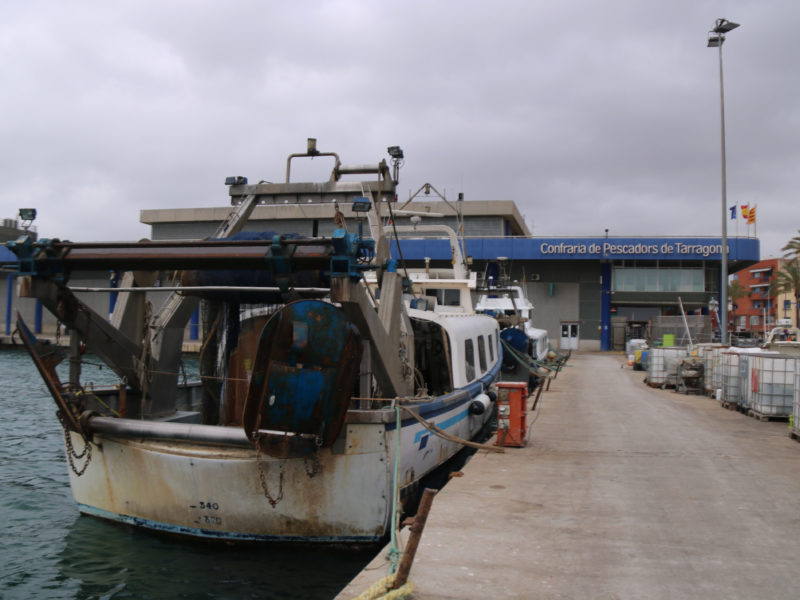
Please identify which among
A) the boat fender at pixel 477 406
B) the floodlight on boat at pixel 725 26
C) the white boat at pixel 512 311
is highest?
the floodlight on boat at pixel 725 26

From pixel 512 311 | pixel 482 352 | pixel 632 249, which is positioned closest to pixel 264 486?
pixel 482 352

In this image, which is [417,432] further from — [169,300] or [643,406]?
[643,406]

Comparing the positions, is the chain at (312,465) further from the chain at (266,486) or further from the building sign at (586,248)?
the building sign at (586,248)

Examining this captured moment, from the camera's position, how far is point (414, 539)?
15.0 feet

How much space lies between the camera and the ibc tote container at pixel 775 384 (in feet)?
42.3

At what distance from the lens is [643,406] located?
15891 millimetres

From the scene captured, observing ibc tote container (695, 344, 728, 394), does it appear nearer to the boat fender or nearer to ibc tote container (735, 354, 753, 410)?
ibc tote container (735, 354, 753, 410)

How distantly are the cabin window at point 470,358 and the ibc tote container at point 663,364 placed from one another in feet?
35.5

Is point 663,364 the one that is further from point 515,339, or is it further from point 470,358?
point 470,358

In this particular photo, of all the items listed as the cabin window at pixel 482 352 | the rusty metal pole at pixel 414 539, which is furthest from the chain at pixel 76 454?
the cabin window at pixel 482 352

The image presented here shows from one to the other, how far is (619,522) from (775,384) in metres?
8.56

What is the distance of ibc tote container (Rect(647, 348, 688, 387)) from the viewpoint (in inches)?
812

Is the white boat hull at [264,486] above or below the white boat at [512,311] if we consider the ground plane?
below

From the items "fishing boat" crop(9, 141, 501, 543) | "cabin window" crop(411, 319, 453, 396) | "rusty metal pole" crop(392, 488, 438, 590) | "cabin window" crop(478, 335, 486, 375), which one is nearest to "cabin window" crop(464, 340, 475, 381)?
"cabin window" crop(411, 319, 453, 396)
